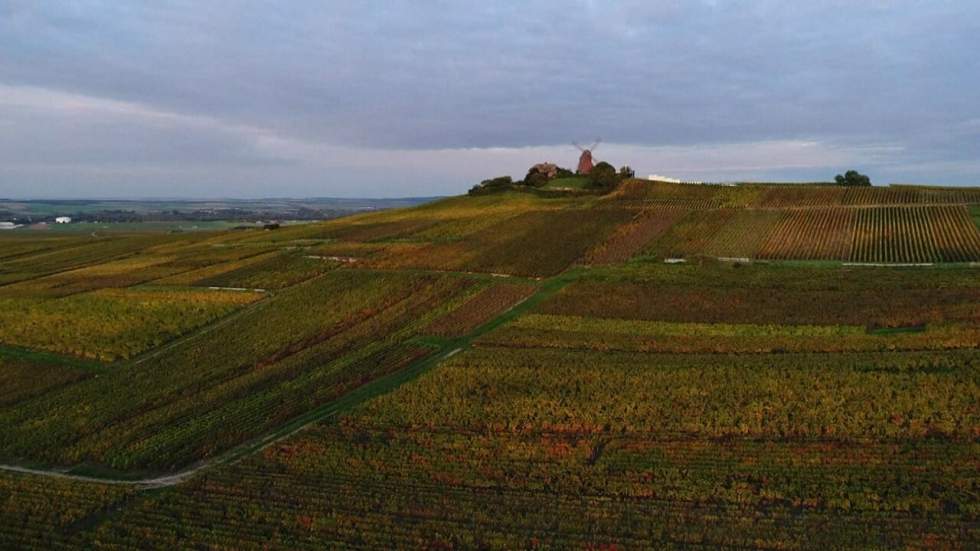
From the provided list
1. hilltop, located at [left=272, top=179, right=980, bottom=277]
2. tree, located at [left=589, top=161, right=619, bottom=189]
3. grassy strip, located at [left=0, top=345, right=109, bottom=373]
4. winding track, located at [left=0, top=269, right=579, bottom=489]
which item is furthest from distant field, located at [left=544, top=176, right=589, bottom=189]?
grassy strip, located at [left=0, top=345, right=109, bottom=373]

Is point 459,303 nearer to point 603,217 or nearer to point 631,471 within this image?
point 631,471

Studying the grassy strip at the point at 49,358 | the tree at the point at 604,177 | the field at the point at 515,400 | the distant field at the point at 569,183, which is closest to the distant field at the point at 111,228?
the distant field at the point at 569,183

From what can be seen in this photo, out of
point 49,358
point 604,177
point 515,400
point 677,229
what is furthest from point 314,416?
point 604,177

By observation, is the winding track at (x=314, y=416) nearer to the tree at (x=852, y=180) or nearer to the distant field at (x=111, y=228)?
the tree at (x=852, y=180)

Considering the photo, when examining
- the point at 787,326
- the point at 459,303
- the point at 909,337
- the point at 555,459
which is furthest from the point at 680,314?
the point at 555,459

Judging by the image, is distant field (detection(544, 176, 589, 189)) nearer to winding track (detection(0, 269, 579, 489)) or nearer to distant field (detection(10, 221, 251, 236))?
winding track (detection(0, 269, 579, 489))
